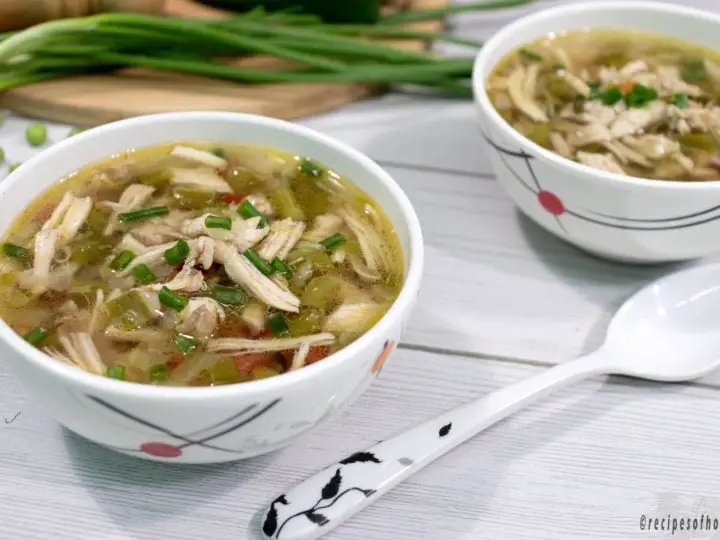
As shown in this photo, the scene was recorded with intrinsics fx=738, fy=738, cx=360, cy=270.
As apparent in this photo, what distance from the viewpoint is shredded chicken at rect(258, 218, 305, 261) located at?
1.05 metres

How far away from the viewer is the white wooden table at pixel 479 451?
0.95m

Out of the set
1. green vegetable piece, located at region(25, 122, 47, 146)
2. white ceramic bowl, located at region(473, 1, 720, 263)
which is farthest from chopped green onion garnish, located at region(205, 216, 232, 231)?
green vegetable piece, located at region(25, 122, 47, 146)

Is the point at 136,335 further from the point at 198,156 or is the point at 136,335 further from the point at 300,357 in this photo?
the point at 198,156

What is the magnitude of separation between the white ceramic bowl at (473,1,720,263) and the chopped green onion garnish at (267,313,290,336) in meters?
0.53

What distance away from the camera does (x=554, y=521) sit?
0.98 meters

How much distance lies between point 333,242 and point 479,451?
37 cm

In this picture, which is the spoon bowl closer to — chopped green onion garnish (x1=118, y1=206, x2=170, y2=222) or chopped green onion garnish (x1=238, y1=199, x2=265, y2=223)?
chopped green onion garnish (x1=238, y1=199, x2=265, y2=223)

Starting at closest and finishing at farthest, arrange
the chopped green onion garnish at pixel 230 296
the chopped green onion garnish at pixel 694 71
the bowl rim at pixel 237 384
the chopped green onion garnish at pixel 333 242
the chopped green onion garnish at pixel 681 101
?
the bowl rim at pixel 237 384
the chopped green onion garnish at pixel 230 296
the chopped green onion garnish at pixel 333 242
the chopped green onion garnish at pixel 681 101
the chopped green onion garnish at pixel 694 71

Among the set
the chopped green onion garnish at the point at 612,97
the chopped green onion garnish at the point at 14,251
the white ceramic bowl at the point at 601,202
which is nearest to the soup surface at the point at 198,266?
the chopped green onion garnish at the point at 14,251

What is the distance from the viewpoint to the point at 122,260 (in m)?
1.01

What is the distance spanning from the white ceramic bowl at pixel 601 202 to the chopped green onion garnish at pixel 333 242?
370 millimetres

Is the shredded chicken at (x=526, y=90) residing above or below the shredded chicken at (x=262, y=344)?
below

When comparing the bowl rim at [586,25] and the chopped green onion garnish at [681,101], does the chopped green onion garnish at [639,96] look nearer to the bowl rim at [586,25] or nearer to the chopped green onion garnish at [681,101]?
the chopped green onion garnish at [681,101]

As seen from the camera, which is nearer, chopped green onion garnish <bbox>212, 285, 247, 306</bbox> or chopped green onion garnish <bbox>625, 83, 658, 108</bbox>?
chopped green onion garnish <bbox>212, 285, 247, 306</bbox>
